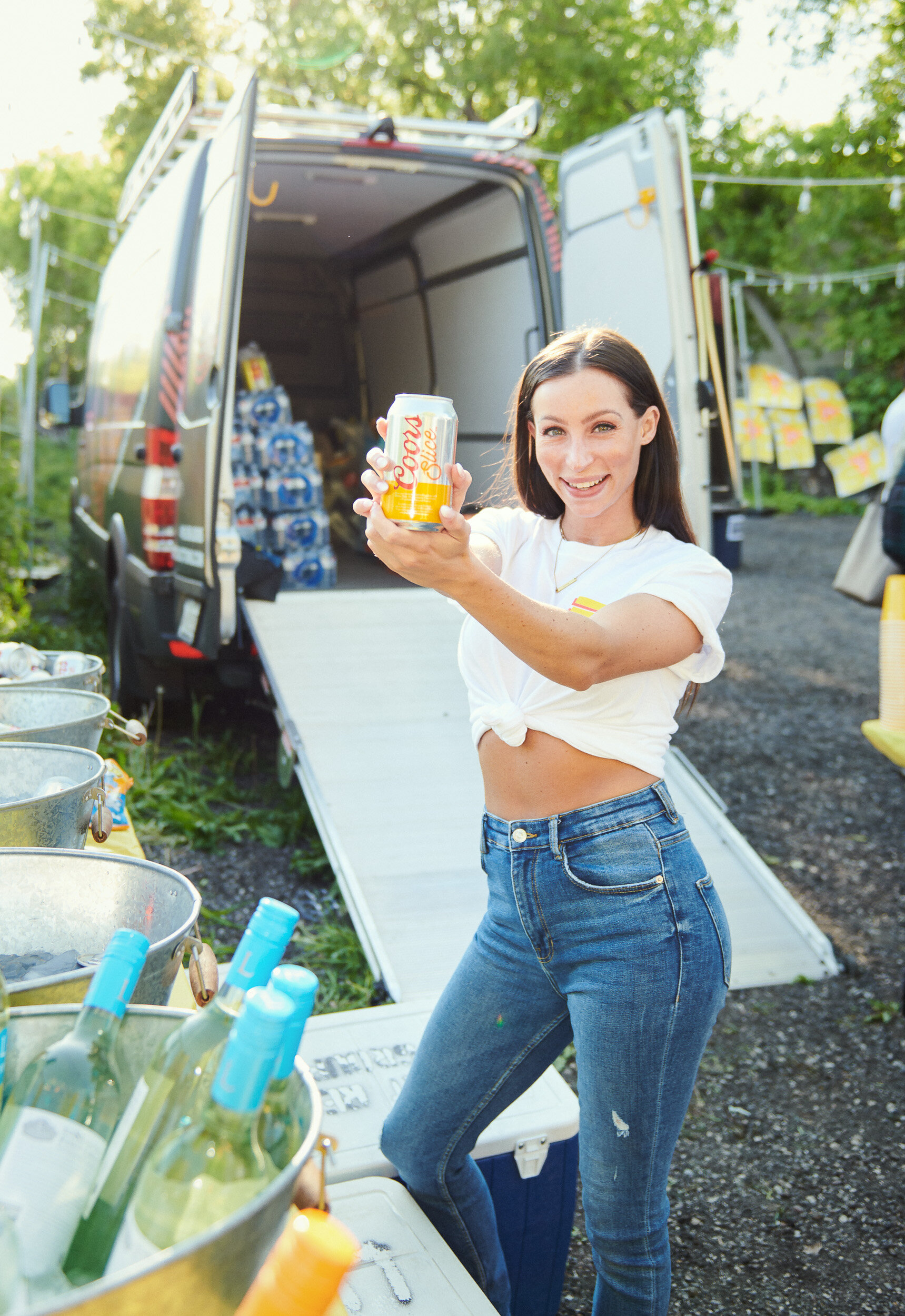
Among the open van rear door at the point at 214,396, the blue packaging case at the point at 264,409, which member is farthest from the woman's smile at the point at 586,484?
the blue packaging case at the point at 264,409

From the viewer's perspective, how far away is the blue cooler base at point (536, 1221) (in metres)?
1.83

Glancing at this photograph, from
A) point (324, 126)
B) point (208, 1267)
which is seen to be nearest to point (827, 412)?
point (324, 126)

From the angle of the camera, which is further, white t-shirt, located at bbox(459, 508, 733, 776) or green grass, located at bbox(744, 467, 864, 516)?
green grass, located at bbox(744, 467, 864, 516)

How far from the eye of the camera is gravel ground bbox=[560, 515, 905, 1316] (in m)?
2.21

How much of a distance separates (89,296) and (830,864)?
36.4 m

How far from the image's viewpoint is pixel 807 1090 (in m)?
2.84

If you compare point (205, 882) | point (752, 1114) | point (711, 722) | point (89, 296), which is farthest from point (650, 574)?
point (89, 296)

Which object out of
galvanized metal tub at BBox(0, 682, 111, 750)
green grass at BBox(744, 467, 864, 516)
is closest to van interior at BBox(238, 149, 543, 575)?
galvanized metal tub at BBox(0, 682, 111, 750)

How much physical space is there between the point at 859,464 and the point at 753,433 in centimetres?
153

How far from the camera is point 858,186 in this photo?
1638 centimetres

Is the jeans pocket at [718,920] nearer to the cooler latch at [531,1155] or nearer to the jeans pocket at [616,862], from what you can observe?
the jeans pocket at [616,862]

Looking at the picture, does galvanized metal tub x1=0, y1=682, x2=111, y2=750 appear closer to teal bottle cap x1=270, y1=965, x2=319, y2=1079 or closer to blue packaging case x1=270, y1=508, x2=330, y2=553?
teal bottle cap x1=270, y1=965, x2=319, y2=1079

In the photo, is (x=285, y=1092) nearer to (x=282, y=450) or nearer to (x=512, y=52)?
(x=282, y=450)

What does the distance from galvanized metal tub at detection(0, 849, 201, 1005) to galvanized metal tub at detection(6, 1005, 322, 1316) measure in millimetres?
372
